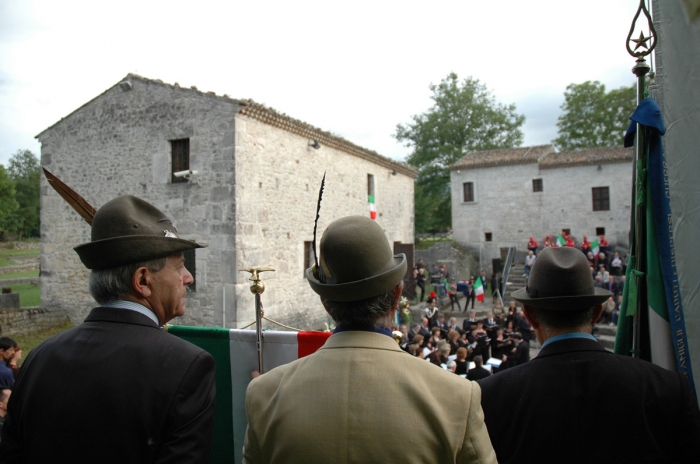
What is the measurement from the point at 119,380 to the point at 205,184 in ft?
34.7

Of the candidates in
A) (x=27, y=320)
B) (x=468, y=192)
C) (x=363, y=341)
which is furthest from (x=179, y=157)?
(x=468, y=192)

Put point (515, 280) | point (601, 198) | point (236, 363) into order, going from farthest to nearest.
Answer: point (601, 198), point (515, 280), point (236, 363)

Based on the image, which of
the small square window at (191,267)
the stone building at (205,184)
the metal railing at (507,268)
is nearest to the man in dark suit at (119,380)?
the stone building at (205,184)

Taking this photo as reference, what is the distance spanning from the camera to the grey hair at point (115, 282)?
1.75m

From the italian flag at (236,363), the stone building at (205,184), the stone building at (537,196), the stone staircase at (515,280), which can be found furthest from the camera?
the stone building at (537,196)

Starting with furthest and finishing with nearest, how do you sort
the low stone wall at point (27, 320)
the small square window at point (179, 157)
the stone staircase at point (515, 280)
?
the stone staircase at point (515, 280), the small square window at point (179, 157), the low stone wall at point (27, 320)

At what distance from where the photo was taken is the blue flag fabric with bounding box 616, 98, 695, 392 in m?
2.26

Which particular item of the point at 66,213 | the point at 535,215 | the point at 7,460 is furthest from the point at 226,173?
the point at 535,215

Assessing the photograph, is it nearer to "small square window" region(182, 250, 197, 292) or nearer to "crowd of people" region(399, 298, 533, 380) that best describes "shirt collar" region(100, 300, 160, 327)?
"crowd of people" region(399, 298, 533, 380)

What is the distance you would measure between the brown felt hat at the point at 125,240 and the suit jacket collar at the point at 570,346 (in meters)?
1.53

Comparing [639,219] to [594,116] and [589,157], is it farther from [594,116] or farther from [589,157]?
[594,116]

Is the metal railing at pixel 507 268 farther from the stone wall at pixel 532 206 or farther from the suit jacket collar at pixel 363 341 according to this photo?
the suit jacket collar at pixel 363 341

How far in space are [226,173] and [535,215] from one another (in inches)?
814

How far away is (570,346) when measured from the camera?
1907 mm
